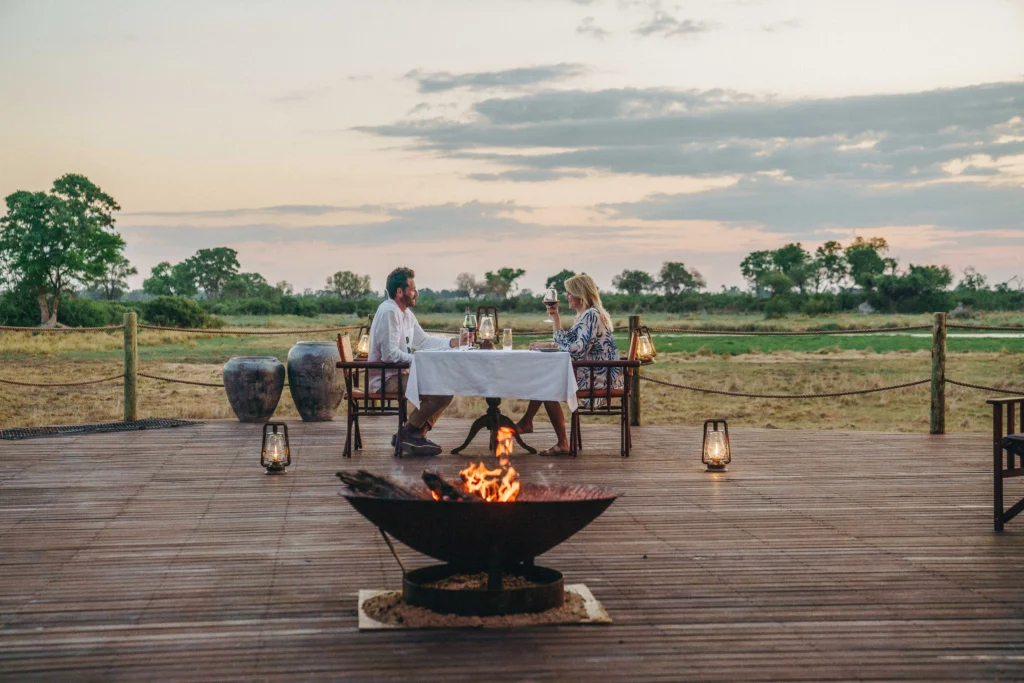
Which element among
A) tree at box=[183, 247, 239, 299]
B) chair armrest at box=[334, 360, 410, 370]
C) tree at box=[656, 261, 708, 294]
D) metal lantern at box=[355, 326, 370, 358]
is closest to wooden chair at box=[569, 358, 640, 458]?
chair armrest at box=[334, 360, 410, 370]

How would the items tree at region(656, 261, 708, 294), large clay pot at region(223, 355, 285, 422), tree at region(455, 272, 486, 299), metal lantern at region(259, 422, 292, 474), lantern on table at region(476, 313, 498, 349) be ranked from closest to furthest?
1. metal lantern at region(259, 422, 292, 474)
2. lantern on table at region(476, 313, 498, 349)
3. large clay pot at region(223, 355, 285, 422)
4. tree at region(455, 272, 486, 299)
5. tree at region(656, 261, 708, 294)

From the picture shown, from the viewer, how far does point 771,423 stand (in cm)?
1775

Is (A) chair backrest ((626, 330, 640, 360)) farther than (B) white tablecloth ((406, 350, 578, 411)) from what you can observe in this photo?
Yes

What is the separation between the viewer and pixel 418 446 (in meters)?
7.42

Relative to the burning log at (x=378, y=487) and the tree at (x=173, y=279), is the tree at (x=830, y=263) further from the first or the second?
the burning log at (x=378, y=487)

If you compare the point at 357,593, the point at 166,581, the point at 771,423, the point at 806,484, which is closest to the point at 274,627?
the point at 357,593

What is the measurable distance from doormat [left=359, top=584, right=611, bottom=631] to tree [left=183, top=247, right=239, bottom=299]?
52235mm

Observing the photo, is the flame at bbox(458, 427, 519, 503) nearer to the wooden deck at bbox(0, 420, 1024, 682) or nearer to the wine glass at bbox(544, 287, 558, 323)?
the wooden deck at bbox(0, 420, 1024, 682)

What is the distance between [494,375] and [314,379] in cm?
302

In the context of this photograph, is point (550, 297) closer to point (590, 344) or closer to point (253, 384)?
point (590, 344)

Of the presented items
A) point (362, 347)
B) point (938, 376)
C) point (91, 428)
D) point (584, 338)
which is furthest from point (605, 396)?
point (91, 428)

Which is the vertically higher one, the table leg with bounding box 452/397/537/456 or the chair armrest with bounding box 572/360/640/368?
the chair armrest with bounding box 572/360/640/368

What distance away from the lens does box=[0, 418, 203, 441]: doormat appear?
28.7 feet

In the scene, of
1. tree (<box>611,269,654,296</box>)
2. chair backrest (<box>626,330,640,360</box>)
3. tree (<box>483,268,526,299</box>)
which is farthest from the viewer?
tree (<box>611,269,654,296</box>)
